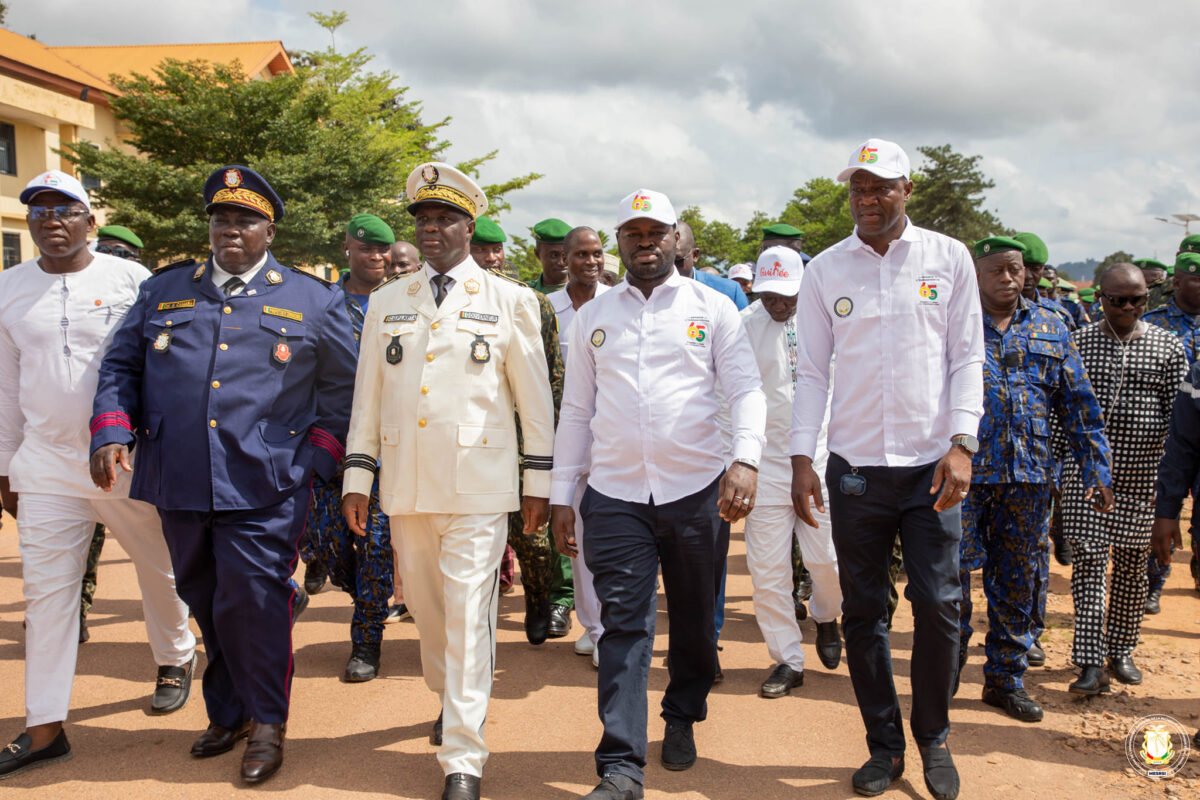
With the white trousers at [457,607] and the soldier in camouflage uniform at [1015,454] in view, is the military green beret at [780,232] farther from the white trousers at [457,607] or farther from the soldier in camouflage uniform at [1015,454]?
the white trousers at [457,607]

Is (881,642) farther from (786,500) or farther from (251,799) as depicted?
(251,799)

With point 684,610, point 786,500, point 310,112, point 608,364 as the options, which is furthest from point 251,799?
point 310,112

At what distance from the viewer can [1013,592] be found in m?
4.68

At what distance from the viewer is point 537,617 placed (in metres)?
5.91

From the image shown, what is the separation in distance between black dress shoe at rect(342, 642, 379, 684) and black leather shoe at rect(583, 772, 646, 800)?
6.68ft

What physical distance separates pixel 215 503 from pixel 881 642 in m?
2.96

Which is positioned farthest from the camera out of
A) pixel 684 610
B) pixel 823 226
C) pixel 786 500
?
pixel 823 226

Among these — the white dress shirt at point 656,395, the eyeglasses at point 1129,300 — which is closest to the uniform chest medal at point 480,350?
the white dress shirt at point 656,395

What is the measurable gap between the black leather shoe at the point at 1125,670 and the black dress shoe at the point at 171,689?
17.2 ft

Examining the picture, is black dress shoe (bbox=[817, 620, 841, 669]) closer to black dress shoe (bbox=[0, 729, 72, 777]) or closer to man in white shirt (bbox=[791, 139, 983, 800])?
man in white shirt (bbox=[791, 139, 983, 800])

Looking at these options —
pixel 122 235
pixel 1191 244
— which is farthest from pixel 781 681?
pixel 122 235

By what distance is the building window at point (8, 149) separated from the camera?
86.0 ft

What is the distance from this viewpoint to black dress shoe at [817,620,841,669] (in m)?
5.43

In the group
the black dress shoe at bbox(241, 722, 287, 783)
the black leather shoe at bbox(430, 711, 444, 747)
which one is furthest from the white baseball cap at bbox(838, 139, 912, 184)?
the black dress shoe at bbox(241, 722, 287, 783)
